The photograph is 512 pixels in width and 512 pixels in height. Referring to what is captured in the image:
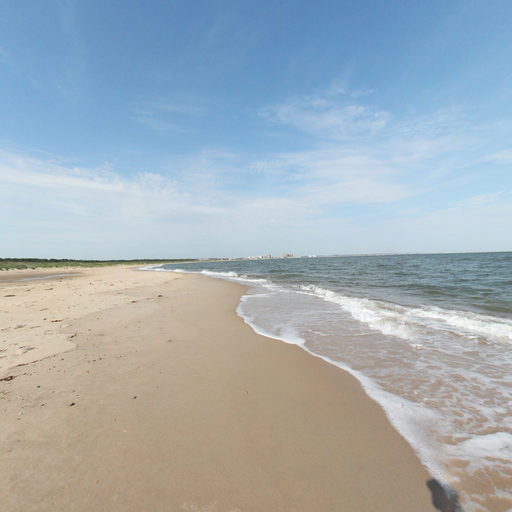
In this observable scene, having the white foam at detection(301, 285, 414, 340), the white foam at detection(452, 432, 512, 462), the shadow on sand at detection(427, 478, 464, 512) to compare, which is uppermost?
the white foam at detection(301, 285, 414, 340)

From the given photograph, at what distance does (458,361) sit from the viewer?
17.8 feet

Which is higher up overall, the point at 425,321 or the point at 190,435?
the point at 190,435

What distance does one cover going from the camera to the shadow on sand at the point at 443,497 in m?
2.21

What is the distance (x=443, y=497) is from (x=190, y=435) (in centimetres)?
250

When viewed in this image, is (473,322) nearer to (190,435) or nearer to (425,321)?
(425,321)

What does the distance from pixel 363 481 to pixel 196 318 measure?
7258mm

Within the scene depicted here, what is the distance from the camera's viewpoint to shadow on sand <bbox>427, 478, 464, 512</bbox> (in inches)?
87.0

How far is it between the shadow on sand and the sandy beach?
64 millimetres

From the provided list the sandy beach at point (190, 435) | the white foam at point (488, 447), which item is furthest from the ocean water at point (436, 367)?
the sandy beach at point (190, 435)

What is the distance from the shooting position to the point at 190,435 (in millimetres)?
3033

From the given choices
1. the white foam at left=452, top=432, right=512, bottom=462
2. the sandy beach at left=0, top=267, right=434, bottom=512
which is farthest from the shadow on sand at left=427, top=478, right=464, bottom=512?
the white foam at left=452, top=432, right=512, bottom=462

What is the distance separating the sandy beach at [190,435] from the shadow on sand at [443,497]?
6cm

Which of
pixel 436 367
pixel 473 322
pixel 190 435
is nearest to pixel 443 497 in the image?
pixel 190 435

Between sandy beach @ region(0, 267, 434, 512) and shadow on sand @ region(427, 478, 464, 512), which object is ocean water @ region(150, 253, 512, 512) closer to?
shadow on sand @ region(427, 478, 464, 512)
